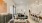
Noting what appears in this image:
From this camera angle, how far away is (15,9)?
157cm

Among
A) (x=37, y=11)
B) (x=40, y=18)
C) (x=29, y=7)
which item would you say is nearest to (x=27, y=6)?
(x=29, y=7)

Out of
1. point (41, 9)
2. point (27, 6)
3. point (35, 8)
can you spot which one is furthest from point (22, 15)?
point (41, 9)

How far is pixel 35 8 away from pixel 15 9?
56 centimetres

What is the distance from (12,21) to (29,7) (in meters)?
0.60

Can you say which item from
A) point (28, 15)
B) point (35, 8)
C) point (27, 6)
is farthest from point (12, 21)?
point (35, 8)

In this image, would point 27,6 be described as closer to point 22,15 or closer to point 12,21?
point 22,15

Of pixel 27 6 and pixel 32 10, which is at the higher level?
pixel 27 6

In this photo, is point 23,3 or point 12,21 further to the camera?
point 23,3

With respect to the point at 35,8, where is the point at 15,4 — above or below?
above

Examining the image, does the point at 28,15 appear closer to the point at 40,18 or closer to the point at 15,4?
the point at 40,18

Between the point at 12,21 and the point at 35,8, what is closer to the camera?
the point at 12,21

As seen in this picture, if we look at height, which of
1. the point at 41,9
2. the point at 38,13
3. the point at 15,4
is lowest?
the point at 38,13

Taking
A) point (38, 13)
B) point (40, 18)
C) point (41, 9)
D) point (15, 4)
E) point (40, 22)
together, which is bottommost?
point (40, 22)

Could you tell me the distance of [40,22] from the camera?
1.55m
